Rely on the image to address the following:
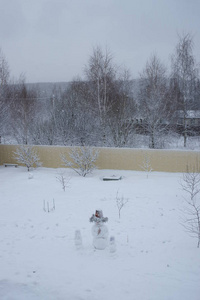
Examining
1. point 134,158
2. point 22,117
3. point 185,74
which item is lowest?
point 134,158

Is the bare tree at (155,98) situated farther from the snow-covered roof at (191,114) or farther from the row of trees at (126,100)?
the snow-covered roof at (191,114)

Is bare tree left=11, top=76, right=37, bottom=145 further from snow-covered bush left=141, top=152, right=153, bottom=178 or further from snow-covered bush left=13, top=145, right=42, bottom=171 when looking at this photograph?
snow-covered bush left=141, top=152, right=153, bottom=178

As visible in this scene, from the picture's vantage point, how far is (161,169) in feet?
43.7

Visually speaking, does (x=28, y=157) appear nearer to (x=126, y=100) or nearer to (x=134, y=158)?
(x=134, y=158)

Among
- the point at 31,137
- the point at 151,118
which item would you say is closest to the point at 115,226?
the point at 151,118

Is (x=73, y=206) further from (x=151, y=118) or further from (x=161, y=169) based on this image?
(x=151, y=118)

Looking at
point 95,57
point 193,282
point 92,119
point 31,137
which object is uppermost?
point 95,57

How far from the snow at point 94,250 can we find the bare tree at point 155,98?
9.64m

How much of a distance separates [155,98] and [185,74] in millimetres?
3118

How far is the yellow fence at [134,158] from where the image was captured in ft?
42.1

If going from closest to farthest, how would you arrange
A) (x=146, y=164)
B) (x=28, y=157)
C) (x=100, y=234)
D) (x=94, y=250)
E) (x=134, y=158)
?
1. (x=100, y=234)
2. (x=94, y=250)
3. (x=146, y=164)
4. (x=134, y=158)
5. (x=28, y=157)

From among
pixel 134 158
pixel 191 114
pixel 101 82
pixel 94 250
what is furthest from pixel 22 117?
pixel 94 250

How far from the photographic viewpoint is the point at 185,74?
64.6ft

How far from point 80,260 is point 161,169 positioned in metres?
8.76
